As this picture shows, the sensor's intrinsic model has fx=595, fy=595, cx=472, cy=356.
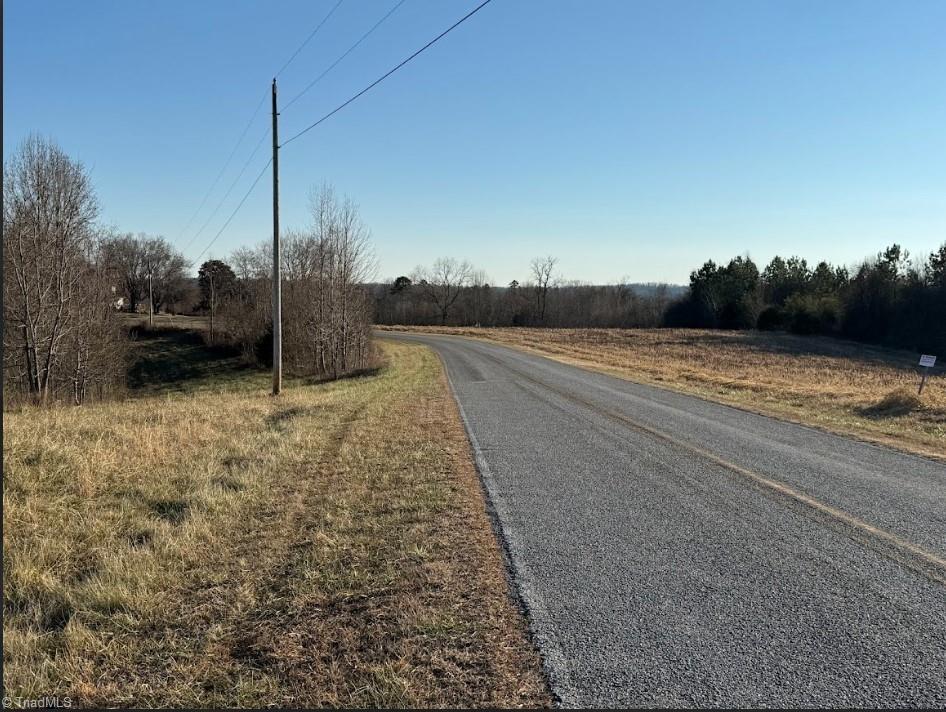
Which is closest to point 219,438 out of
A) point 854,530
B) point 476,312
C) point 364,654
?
point 364,654

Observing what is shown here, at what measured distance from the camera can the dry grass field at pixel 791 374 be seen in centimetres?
1385

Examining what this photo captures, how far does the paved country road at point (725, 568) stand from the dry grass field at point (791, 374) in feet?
14.4

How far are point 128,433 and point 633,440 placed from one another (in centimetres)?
815

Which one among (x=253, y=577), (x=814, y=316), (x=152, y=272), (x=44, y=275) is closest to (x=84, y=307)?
(x=44, y=275)

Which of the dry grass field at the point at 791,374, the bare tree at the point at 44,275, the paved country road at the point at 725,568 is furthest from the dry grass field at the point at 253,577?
the bare tree at the point at 44,275

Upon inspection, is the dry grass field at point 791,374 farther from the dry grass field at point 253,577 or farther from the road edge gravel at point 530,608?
the dry grass field at point 253,577

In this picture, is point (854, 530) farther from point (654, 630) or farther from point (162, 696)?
point (162, 696)

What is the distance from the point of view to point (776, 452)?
9242 mm

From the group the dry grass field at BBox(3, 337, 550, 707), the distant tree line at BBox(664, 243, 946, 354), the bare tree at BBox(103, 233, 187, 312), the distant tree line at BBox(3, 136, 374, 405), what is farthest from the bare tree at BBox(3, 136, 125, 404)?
the distant tree line at BBox(664, 243, 946, 354)

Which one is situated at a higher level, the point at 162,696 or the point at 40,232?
the point at 40,232

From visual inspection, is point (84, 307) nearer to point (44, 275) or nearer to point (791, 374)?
point (44, 275)

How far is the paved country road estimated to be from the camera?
3164 mm

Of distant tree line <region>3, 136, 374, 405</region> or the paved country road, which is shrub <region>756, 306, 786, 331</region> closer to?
distant tree line <region>3, 136, 374, 405</region>

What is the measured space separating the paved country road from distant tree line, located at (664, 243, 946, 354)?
206 ft
